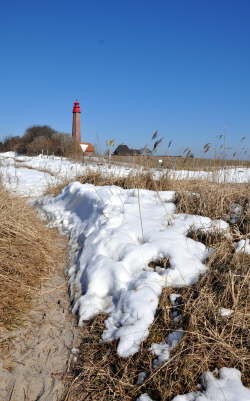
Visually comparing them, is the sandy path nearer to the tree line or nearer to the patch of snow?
the patch of snow

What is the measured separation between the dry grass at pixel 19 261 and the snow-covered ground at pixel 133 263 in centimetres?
26

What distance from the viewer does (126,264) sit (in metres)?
2.37

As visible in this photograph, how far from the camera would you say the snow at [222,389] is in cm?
131

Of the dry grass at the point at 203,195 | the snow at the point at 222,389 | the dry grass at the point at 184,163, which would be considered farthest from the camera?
the dry grass at the point at 184,163

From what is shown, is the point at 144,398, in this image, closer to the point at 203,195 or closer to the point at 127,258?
the point at 127,258

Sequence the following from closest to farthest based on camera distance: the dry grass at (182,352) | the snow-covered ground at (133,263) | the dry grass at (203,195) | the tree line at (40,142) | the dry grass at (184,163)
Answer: the dry grass at (182,352)
the snow-covered ground at (133,263)
the dry grass at (203,195)
the dry grass at (184,163)
the tree line at (40,142)

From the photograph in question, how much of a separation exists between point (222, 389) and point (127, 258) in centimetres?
122

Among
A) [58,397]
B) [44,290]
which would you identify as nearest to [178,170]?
[44,290]

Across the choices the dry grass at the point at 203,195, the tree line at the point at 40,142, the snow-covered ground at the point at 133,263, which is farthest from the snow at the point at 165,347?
the tree line at the point at 40,142

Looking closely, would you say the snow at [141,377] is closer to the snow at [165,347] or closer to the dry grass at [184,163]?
the snow at [165,347]

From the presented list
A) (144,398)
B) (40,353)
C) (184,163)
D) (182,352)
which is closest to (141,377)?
(144,398)

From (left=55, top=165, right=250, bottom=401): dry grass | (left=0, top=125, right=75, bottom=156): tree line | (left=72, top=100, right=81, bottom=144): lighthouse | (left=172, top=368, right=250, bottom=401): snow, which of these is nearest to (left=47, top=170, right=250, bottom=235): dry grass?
(left=55, top=165, right=250, bottom=401): dry grass

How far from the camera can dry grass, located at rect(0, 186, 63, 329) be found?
6.61ft

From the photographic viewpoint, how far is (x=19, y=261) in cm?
246
